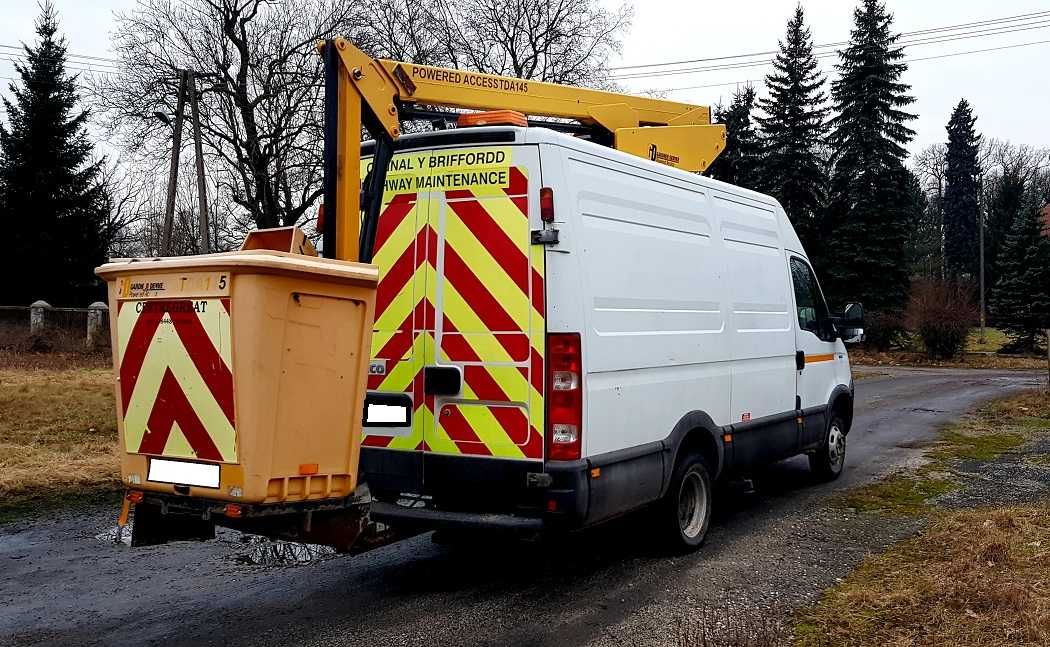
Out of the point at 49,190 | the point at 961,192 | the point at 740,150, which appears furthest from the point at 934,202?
the point at 49,190

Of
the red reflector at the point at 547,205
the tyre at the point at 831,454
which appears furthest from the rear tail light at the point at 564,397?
the tyre at the point at 831,454

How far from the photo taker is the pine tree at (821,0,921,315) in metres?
37.5

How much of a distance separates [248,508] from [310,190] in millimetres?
29133

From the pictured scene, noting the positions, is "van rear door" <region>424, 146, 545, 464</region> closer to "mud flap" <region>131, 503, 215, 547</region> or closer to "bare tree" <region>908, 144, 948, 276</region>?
"mud flap" <region>131, 503, 215, 547</region>

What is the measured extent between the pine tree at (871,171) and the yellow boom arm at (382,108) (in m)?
32.3

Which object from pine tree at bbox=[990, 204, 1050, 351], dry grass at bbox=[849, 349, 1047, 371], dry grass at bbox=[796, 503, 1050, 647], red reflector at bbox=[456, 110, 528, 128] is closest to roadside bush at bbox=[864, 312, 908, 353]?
dry grass at bbox=[849, 349, 1047, 371]

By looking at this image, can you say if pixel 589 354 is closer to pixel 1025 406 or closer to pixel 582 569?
pixel 582 569

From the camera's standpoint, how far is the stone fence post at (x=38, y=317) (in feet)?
79.2

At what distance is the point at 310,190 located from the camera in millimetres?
32094

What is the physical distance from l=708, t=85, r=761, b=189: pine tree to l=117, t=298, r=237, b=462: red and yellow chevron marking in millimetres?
39955

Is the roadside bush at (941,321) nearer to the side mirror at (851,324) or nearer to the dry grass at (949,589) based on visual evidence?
the side mirror at (851,324)

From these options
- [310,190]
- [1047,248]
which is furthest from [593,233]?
[1047,248]

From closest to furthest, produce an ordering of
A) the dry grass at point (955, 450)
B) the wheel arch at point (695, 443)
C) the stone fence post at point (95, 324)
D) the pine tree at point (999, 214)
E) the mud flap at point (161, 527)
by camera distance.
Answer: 1. the mud flap at point (161, 527)
2. the wheel arch at point (695, 443)
3. the dry grass at point (955, 450)
4. the stone fence post at point (95, 324)
5. the pine tree at point (999, 214)

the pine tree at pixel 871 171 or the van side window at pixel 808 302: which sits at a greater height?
the pine tree at pixel 871 171
